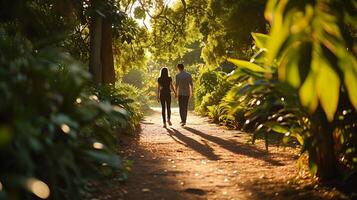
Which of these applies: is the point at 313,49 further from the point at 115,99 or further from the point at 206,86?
the point at 206,86

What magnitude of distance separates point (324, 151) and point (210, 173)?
1620 mm

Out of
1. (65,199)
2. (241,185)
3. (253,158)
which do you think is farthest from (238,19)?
(65,199)

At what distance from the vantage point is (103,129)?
4508 millimetres

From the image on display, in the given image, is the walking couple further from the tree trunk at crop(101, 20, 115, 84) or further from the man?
the tree trunk at crop(101, 20, 115, 84)

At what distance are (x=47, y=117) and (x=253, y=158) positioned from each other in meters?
4.61

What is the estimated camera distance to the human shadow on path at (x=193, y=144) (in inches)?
292

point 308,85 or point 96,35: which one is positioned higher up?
point 96,35

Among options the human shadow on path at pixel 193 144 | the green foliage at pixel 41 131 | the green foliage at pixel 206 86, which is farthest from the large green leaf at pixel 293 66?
the green foliage at pixel 206 86

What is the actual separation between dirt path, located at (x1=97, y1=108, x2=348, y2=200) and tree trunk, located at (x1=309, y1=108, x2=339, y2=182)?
8.2 inches

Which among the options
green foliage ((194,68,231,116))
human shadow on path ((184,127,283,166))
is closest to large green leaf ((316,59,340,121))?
human shadow on path ((184,127,283,166))

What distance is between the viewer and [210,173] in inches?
230

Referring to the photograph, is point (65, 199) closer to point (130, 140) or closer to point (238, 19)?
point (130, 140)

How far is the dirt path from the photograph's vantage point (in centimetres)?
469

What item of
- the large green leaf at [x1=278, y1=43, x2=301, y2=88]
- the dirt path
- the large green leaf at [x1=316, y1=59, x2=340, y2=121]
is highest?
the large green leaf at [x1=278, y1=43, x2=301, y2=88]
